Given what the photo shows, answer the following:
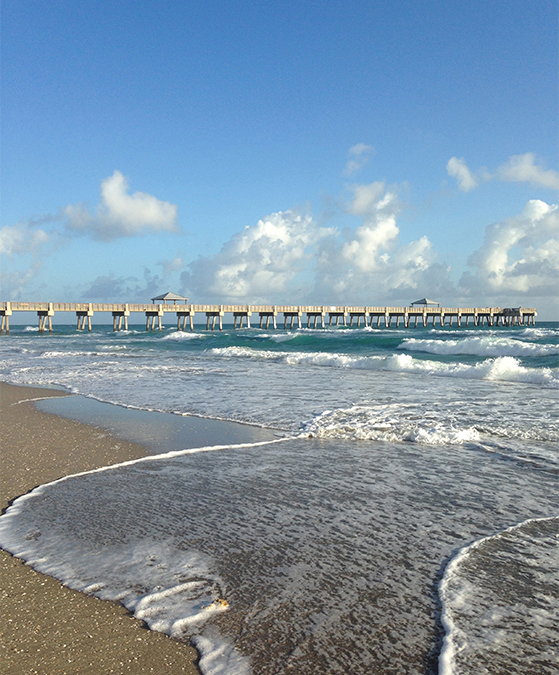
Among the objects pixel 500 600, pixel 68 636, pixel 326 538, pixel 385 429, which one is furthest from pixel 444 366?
pixel 68 636

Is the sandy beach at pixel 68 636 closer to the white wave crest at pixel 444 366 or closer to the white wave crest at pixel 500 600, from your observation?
the white wave crest at pixel 500 600

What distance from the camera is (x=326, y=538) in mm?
3248

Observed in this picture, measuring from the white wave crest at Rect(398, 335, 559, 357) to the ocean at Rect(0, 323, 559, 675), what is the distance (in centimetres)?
1489

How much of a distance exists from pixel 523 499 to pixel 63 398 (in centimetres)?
869

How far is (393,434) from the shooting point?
639 centimetres

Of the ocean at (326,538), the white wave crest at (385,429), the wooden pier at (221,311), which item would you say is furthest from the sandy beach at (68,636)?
the wooden pier at (221,311)

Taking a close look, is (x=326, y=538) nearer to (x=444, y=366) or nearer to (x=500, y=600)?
(x=500, y=600)

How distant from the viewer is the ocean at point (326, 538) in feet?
7.22

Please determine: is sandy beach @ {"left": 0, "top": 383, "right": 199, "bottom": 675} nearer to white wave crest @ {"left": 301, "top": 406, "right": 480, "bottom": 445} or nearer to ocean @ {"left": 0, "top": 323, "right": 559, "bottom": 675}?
ocean @ {"left": 0, "top": 323, "right": 559, "bottom": 675}

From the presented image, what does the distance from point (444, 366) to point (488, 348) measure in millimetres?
6980

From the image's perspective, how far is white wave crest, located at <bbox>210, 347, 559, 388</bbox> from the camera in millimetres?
13555

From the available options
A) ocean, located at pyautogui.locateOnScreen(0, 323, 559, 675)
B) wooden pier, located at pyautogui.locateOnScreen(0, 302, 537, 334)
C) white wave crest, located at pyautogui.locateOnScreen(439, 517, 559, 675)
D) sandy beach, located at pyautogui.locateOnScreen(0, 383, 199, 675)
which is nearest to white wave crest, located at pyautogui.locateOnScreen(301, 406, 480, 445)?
ocean, located at pyautogui.locateOnScreen(0, 323, 559, 675)

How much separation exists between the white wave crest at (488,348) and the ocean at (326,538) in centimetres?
1489

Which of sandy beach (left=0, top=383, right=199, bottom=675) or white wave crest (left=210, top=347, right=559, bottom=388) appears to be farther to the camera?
white wave crest (left=210, top=347, right=559, bottom=388)
